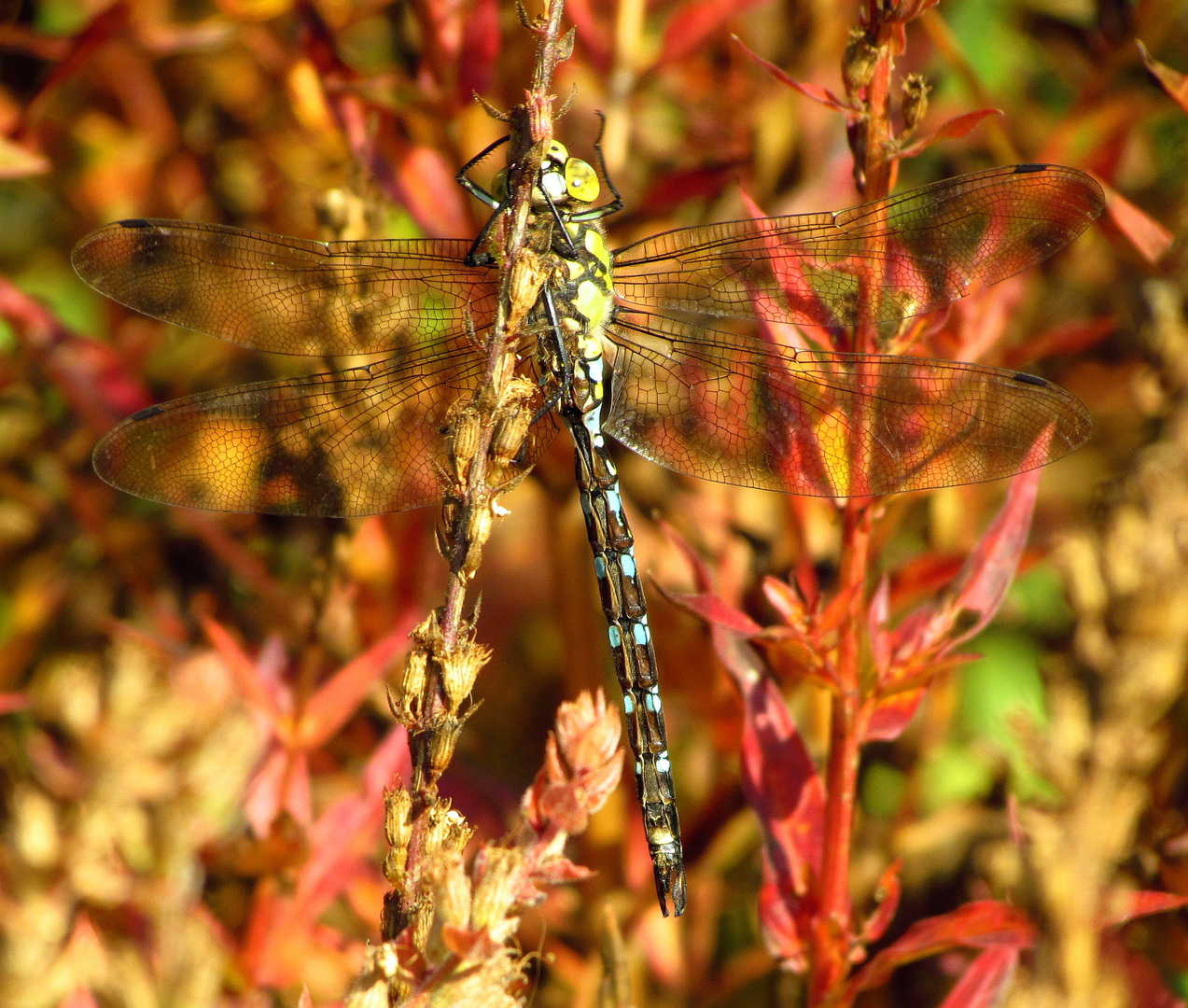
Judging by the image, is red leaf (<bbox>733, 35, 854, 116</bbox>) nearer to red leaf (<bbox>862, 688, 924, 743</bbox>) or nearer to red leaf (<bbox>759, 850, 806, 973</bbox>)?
red leaf (<bbox>862, 688, 924, 743</bbox>)

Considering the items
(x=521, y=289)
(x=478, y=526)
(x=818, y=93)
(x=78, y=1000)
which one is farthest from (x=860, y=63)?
(x=78, y=1000)

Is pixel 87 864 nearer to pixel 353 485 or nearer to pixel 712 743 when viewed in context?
pixel 353 485

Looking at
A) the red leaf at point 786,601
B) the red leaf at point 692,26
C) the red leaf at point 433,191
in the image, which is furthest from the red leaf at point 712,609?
the red leaf at point 692,26

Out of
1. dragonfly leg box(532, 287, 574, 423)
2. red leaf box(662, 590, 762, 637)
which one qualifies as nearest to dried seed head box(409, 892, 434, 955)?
red leaf box(662, 590, 762, 637)

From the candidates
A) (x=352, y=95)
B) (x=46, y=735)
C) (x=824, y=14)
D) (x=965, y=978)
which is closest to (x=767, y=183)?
(x=824, y=14)

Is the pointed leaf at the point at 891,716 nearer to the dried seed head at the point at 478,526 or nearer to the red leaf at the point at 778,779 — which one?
the red leaf at the point at 778,779

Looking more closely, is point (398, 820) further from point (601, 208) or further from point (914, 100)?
point (601, 208)

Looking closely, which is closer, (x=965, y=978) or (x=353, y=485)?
(x=965, y=978)
